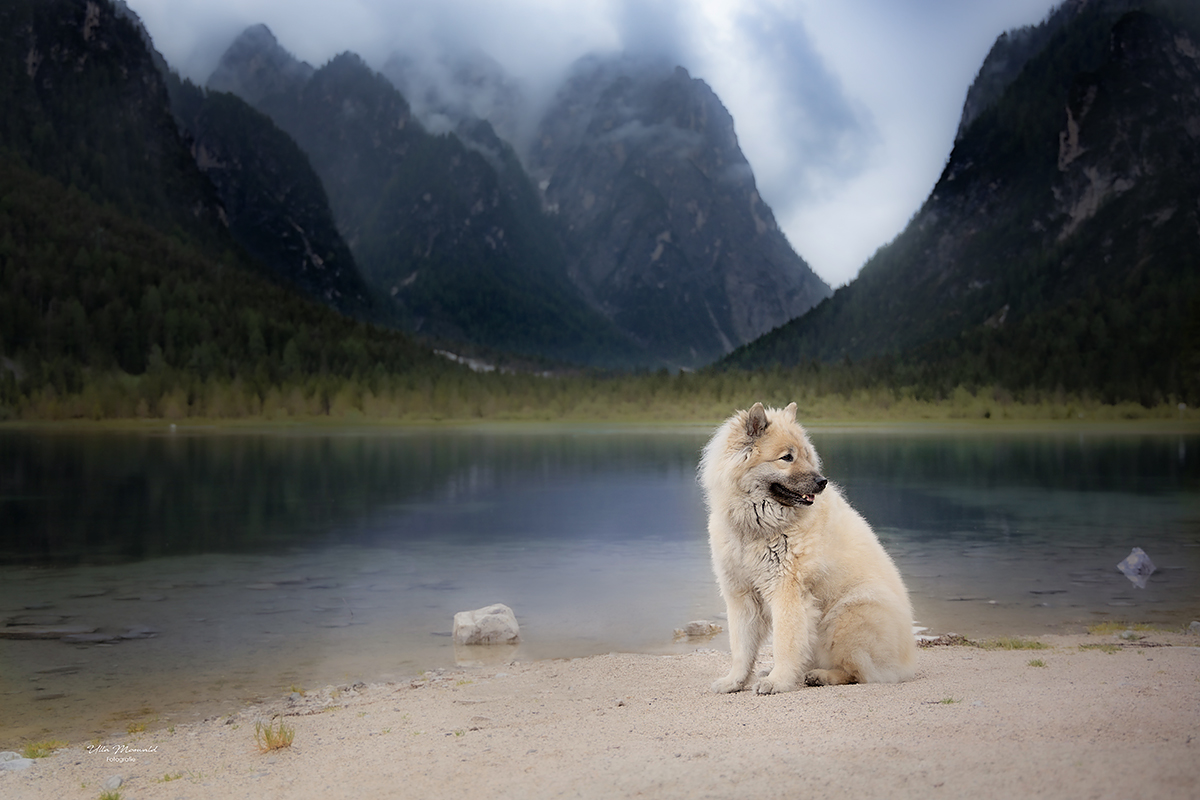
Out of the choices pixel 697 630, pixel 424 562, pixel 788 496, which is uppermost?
pixel 788 496

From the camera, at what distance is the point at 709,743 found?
25.8ft

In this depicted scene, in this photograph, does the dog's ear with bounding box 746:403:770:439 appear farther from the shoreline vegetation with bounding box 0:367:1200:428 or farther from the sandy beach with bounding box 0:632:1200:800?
the shoreline vegetation with bounding box 0:367:1200:428

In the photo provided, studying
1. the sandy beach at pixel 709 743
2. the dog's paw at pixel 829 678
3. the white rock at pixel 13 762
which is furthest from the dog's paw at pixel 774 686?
the white rock at pixel 13 762

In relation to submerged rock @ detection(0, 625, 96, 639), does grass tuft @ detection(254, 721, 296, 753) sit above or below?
above

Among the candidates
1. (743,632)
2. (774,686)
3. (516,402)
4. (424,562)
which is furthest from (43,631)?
(516,402)

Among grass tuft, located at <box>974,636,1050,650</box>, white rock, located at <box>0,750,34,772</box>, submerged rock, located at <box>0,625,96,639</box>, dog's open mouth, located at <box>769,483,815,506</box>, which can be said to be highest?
dog's open mouth, located at <box>769,483,815,506</box>

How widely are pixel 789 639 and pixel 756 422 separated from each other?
210 centimetres

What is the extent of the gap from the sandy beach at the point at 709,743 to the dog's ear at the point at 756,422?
2465 mm

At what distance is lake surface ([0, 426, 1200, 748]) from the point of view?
15.3m

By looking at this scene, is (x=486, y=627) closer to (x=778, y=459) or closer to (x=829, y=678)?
(x=829, y=678)

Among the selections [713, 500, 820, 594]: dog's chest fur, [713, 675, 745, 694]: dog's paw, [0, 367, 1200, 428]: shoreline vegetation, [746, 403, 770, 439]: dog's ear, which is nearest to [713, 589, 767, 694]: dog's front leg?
[713, 675, 745, 694]: dog's paw

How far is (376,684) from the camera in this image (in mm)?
13594

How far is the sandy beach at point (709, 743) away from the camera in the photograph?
659 cm

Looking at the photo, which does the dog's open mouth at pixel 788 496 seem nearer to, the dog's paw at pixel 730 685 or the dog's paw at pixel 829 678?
the dog's paw at pixel 829 678
